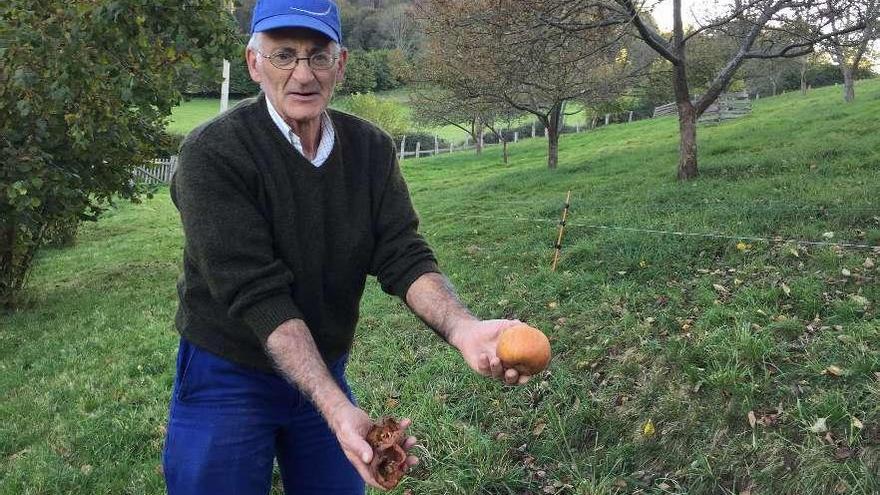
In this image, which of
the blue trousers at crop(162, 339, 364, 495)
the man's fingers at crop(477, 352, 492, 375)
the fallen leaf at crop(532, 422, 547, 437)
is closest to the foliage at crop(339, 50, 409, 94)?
the fallen leaf at crop(532, 422, 547, 437)

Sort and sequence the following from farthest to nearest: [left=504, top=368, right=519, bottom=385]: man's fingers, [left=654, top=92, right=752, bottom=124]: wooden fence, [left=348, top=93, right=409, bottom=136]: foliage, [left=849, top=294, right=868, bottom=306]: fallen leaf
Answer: [left=348, top=93, right=409, bottom=136]: foliage, [left=654, top=92, right=752, bottom=124]: wooden fence, [left=849, top=294, right=868, bottom=306]: fallen leaf, [left=504, top=368, right=519, bottom=385]: man's fingers

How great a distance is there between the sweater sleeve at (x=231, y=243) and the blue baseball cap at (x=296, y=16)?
43 centimetres

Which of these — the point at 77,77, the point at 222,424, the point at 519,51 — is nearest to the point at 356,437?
the point at 222,424

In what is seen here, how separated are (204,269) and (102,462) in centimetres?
347

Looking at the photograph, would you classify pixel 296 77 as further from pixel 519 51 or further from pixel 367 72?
pixel 367 72

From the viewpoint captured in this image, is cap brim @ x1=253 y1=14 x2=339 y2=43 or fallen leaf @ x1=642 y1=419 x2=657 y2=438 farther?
fallen leaf @ x1=642 y1=419 x2=657 y2=438

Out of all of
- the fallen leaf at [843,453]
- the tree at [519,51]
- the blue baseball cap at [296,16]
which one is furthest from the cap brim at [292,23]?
the tree at [519,51]

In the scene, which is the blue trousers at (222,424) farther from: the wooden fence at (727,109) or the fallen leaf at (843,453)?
the wooden fence at (727,109)

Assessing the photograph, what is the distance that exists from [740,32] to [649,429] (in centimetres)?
1020

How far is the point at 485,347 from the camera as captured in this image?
2.08 m

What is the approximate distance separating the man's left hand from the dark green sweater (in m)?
0.34

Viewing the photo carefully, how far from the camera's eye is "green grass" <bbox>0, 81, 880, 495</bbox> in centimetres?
407

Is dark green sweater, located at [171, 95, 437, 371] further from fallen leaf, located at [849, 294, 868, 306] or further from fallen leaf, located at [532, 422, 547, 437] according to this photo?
fallen leaf, located at [849, 294, 868, 306]

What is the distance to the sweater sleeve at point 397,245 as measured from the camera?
242 centimetres
